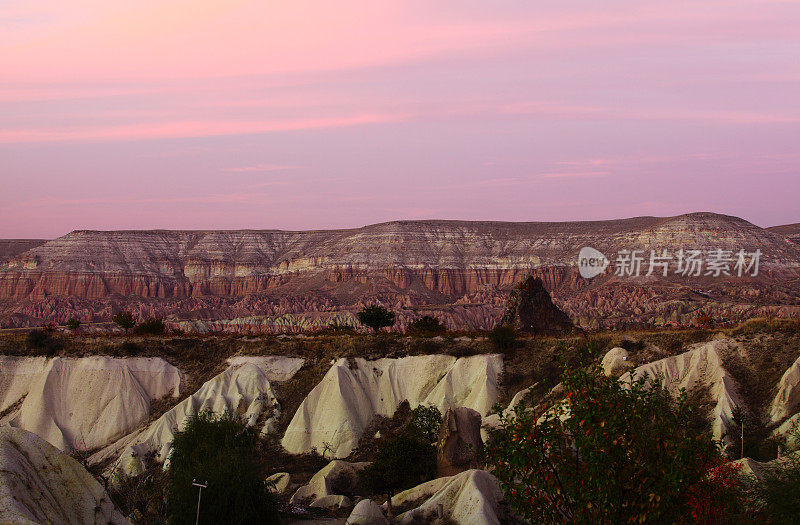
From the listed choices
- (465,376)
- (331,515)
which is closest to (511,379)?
(465,376)

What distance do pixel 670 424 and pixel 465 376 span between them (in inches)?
1714

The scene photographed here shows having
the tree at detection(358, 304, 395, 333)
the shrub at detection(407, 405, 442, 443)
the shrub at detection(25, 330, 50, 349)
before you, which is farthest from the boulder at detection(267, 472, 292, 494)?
the tree at detection(358, 304, 395, 333)

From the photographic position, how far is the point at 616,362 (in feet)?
186

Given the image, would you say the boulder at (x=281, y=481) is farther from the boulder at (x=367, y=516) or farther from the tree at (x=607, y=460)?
the tree at (x=607, y=460)

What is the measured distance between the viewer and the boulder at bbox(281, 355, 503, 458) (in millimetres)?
A: 60594

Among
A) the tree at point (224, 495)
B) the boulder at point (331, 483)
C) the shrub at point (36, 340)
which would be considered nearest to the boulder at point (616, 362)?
the boulder at point (331, 483)

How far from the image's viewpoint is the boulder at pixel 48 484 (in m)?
20.5

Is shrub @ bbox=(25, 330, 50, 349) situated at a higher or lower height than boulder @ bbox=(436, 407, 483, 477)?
higher

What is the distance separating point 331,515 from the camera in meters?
41.0

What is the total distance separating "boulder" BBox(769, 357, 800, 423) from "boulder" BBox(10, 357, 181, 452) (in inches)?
1775

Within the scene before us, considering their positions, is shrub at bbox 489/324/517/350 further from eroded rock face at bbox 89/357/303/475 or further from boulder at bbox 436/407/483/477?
boulder at bbox 436/407/483/477

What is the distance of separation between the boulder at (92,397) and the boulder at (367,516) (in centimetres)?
3778

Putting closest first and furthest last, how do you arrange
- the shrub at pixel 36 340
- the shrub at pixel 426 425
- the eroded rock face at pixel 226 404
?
the shrub at pixel 426 425 → the eroded rock face at pixel 226 404 → the shrub at pixel 36 340

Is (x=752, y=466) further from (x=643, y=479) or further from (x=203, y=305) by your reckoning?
(x=203, y=305)
